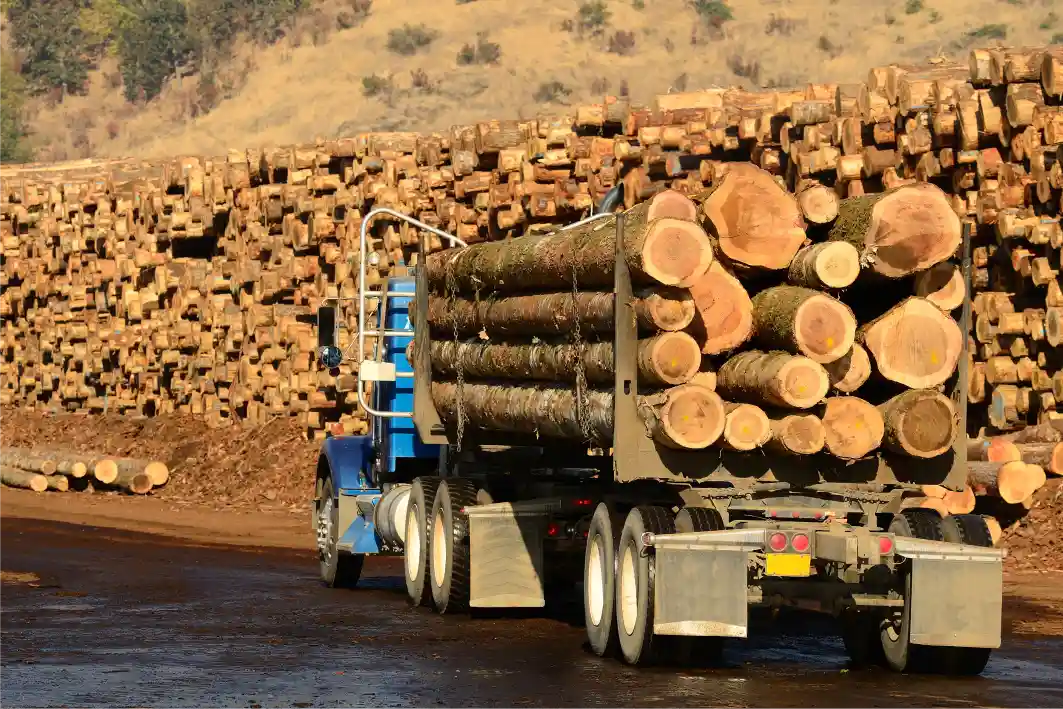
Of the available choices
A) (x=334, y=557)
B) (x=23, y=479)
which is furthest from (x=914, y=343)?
(x=23, y=479)

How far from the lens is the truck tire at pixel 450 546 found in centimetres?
1609

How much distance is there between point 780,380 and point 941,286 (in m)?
1.47

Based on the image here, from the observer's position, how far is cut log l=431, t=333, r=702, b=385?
41.0ft

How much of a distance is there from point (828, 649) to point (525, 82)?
73435mm

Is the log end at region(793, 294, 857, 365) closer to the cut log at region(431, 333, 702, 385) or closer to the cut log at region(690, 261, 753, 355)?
the cut log at region(690, 261, 753, 355)

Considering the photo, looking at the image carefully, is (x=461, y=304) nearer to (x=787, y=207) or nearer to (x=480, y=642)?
(x=480, y=642)

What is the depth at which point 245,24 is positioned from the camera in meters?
101

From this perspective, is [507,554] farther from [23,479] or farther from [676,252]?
[23,479]

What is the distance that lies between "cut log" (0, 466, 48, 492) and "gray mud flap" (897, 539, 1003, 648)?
23.5 metres

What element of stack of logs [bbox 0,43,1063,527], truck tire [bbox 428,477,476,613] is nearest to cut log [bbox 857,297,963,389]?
stack of logs [bbox 0,43,1063,527]

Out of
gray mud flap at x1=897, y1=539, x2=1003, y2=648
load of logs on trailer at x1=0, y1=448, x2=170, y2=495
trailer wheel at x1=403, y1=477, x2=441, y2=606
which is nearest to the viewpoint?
gray mud flap at x1=897, y1=539, x2=1003, y2=648

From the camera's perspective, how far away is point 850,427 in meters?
12.6

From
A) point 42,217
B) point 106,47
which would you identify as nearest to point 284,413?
point 42,217

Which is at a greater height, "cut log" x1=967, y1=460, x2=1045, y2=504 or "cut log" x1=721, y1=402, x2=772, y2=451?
"cut log" x1=721, y1=402, x2=772, y2=451
